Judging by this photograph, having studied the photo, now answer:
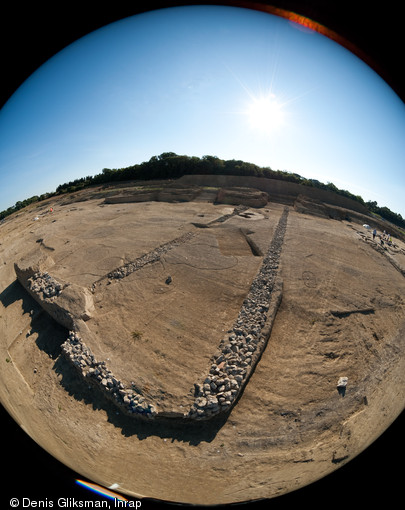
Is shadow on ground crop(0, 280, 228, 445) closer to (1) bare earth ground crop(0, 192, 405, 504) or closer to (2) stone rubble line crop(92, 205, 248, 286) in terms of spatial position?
(1) bare earth ground crop(0, 192, 405, 504)

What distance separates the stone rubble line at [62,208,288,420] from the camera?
354 centimetres

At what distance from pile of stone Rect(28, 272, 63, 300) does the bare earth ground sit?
324mm

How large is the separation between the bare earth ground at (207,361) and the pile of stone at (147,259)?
1.72ft

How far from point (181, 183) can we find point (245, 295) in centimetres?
369

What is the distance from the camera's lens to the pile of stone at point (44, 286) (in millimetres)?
5293

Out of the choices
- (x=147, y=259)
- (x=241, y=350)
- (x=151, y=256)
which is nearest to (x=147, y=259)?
(x=147, y=259)

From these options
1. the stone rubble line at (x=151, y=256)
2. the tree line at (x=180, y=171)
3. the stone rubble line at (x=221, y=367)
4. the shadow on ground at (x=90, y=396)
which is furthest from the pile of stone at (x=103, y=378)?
the tree line at (x=180, y=171)

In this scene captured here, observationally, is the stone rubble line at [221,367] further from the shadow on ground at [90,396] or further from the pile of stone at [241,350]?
the shadow on ground at [90,396]

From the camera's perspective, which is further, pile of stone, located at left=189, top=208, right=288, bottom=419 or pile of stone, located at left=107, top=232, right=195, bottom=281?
pile of stone, located at left=107, top=232, right=195, bottom=281

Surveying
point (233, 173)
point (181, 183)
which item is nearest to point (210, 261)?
point (181, 183)

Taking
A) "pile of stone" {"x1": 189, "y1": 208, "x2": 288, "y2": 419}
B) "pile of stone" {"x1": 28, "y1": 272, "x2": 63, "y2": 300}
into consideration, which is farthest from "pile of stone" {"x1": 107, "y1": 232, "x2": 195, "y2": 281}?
"pile of stone" {"x1": 189, "y1": 208, "x2": 288, "y2": 419}

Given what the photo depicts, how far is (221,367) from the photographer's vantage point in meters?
4.16

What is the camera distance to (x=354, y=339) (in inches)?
138

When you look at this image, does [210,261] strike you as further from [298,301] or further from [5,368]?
[5,368]
